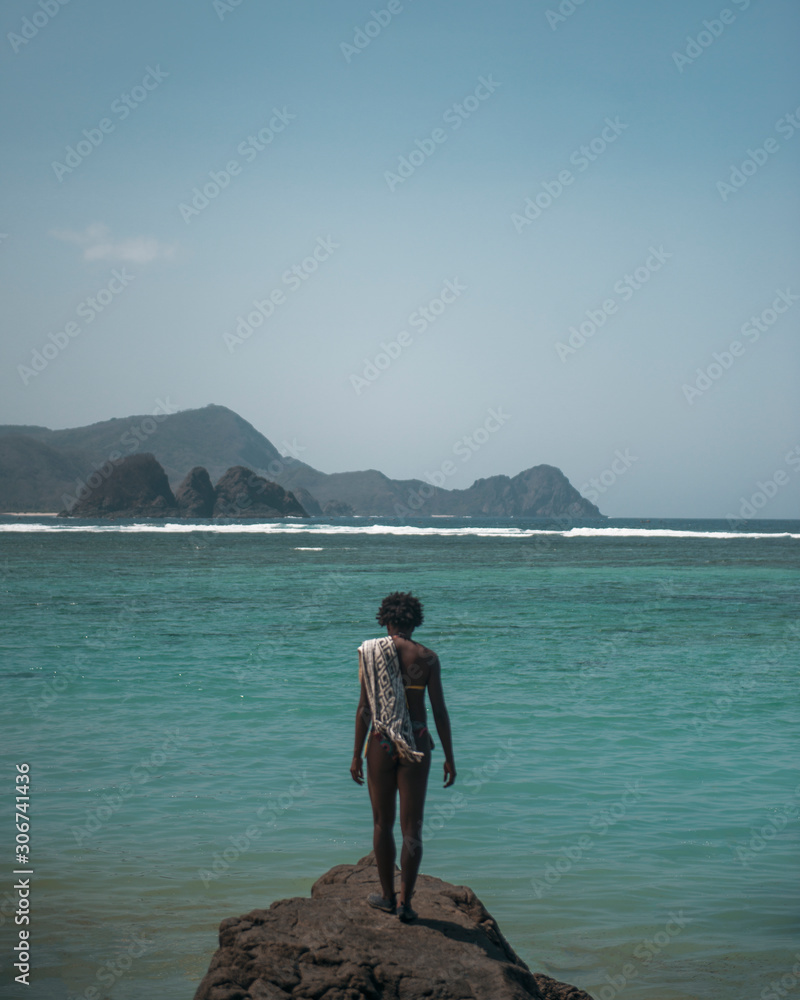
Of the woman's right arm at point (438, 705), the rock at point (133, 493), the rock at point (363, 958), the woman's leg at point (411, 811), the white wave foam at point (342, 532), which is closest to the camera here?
the rock at point (363, 958)

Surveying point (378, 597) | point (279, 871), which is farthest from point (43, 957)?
point (378, 597)

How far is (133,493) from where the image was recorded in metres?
197

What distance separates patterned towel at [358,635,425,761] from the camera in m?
4.49

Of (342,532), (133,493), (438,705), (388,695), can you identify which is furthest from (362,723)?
(133,493)

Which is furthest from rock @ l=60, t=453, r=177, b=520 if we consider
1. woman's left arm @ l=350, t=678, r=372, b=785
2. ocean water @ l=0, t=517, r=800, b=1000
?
woman's left arm @ l=350, t=678, r=372, b=785

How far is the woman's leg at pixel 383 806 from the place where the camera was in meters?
4.53

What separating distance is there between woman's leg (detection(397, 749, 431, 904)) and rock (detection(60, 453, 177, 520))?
199136mm

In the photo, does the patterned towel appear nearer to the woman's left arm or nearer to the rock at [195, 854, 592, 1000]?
the woman's left arm

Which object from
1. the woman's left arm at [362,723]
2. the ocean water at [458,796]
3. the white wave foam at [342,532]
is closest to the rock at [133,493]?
the white wave foam at [342,532]

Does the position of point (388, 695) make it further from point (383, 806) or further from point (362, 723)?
point (383, 806)

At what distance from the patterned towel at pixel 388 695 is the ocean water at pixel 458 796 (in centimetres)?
192

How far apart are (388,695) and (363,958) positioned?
4.09 feet

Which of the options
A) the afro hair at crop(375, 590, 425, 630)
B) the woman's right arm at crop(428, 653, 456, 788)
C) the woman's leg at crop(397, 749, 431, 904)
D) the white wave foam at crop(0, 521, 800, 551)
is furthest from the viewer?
the white wave foam at crop(0, 521, 800, 551)

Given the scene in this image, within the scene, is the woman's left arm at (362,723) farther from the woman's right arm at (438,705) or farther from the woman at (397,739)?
the woman's right arm at (438,705)
